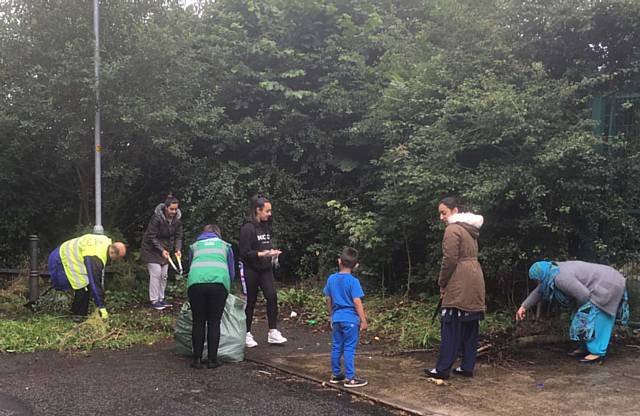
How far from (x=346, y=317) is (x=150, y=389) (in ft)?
5.91

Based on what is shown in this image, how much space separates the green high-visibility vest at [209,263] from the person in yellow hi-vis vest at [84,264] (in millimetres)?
1783

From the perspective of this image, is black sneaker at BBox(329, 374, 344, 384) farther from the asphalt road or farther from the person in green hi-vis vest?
the person in green hi-vis vest

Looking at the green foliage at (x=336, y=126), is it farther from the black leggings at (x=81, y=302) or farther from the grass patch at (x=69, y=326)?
the black leggings at (x=81, y=302)

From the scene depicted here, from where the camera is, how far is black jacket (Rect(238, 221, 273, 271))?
6426 millimetres

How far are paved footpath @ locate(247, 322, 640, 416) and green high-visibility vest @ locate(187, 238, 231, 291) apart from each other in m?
1.03

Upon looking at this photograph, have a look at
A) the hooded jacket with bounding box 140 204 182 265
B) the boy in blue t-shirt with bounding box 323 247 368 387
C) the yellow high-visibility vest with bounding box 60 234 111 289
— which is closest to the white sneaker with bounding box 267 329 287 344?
the boy in blue t-shirt with bounding box 323 247 368 387

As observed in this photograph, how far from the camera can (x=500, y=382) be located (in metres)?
5.24

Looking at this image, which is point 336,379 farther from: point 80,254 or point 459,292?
point 80,254

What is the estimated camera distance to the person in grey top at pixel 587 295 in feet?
19.0

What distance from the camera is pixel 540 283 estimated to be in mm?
5961

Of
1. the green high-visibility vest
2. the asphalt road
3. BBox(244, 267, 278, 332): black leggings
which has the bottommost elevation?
the asphalt road

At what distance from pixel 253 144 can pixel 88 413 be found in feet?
23.3

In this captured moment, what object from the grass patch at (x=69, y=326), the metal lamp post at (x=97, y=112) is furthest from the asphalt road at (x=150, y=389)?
the metal lamp post at (x=97, y=112)

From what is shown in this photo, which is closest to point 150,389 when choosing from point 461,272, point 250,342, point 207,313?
point 207,313
